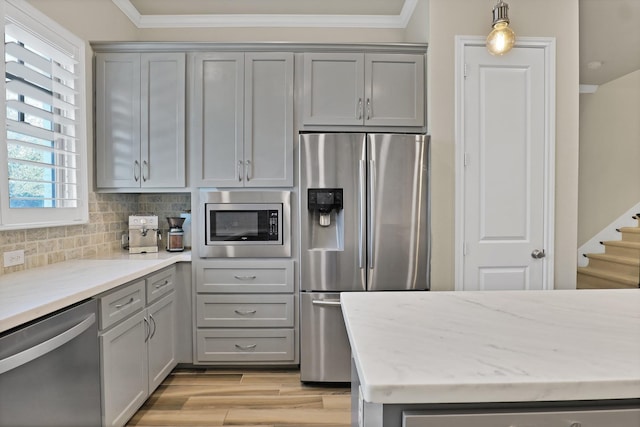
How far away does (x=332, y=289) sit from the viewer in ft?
7.64

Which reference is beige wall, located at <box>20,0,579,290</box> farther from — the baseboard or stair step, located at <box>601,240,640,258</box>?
the baseboard

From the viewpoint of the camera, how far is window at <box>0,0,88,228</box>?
175 cm

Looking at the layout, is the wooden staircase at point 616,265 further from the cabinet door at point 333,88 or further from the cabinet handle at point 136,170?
the cabinet handle at point 136,170

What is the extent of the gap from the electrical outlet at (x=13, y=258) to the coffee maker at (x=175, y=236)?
927mm

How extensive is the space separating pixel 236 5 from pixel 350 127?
1.46 metres

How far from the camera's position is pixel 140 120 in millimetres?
2496

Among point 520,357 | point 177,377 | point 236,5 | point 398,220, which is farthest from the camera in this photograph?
point 236,5

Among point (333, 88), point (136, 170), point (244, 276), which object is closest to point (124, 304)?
point (244, 276)

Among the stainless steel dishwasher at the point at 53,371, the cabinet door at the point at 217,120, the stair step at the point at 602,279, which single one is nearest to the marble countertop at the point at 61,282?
the stainless steel dishwasher at the point at 53,371

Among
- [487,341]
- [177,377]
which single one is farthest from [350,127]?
[177,377]

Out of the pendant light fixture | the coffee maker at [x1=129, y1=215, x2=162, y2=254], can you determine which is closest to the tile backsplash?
the coffee maker at [x1=129, y1=215, x2=162, y2=254]

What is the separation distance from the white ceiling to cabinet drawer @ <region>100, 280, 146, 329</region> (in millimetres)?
2278

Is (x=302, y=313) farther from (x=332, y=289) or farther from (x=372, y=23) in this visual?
(x=372, y=23)

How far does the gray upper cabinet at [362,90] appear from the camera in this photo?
248 cm
